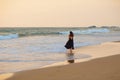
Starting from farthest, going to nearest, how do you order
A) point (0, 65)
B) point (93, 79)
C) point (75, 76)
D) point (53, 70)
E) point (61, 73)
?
point (0, 65) < point (53, 70) < point (61, 73) < point (75, 76) < point (93, 79)

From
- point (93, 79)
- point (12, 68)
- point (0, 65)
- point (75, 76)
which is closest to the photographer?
point (93, 79)

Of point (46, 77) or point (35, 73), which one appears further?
point (35, 73)

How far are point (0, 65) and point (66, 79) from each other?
186 inches

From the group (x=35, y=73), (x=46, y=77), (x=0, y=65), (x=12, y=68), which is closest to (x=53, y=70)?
(x=35, y=73)

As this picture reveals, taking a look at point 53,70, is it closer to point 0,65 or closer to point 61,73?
point 61,73

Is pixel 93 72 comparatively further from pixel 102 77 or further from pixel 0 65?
pixel 0 65

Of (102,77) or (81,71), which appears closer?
(102,77)

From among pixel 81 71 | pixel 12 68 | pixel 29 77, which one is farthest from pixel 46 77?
pixel 12 68

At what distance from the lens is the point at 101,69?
9.14 m

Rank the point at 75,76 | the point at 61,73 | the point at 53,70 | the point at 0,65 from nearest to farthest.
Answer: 1. the point at 75,76
2. the point at 61,73
3. the point at 53,70
4. the point at 0,65

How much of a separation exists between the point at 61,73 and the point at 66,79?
1.00 meters

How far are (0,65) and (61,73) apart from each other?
12.6 feet

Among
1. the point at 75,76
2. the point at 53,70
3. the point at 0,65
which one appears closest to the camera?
→ the point at 75,76

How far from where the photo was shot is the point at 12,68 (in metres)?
11.2
